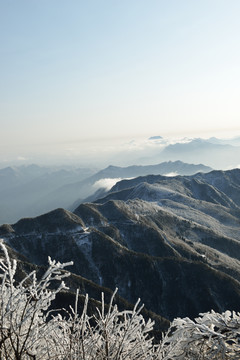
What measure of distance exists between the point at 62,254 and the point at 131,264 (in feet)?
136

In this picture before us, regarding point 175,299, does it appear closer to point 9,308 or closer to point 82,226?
point 82,226

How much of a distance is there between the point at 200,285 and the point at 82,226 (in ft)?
272

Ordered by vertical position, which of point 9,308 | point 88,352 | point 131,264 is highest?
point 9,308

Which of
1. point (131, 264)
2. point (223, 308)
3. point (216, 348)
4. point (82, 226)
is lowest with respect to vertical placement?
point (223, 308)

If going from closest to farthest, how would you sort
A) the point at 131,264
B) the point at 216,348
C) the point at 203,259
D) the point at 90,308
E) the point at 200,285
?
1. the point at 216,348
2. the point at 90,308
3. the point at 200,285
4. the point at 131,264
5. the point at 203,259

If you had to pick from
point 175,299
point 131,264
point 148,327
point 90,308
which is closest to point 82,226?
point 131,264

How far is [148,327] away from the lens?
8766mm

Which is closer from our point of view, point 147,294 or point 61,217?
point 147,294

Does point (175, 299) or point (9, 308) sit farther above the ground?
point (9, 308)

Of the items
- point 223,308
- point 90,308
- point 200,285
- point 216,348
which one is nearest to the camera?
point 216,348

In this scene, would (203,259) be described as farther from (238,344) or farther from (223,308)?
(238,344)

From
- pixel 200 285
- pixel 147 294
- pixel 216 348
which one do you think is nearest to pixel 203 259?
pixel 200 285

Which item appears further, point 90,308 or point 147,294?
point 147,294

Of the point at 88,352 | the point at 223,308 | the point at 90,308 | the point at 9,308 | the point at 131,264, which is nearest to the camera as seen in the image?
the point at 9,308
